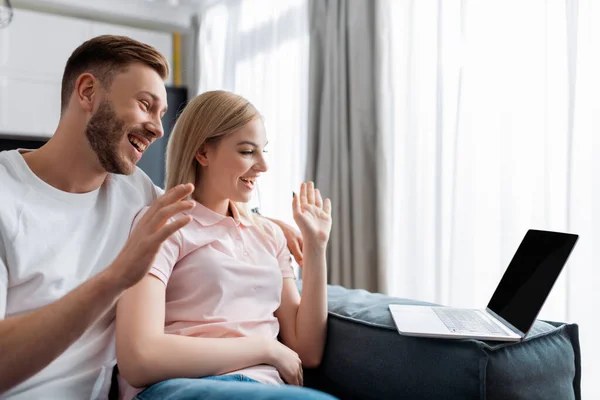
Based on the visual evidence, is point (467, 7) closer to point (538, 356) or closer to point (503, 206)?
point (503, 206)

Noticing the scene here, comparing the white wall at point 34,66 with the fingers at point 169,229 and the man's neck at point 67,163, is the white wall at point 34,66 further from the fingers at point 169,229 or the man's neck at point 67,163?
the fingers at point 169,229

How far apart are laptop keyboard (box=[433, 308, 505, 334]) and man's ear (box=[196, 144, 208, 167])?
67cm

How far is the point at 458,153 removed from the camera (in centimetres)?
228

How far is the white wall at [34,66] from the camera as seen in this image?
381 centimetres

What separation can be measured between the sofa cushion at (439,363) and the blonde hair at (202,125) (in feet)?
1.74

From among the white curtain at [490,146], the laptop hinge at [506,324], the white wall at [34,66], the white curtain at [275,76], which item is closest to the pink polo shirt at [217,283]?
the laptop hinge at [506,324]

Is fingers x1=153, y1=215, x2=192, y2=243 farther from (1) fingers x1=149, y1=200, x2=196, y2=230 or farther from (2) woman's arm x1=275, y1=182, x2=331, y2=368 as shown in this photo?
(2) woman's arm x1=275, y1=182, x2=331, y2=368

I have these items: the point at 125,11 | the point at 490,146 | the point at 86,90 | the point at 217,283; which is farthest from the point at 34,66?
the point at 217,283

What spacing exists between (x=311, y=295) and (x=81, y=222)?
1.85 feet

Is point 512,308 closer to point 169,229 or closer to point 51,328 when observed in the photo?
point 169,229

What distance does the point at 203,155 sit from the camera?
1.45 metres

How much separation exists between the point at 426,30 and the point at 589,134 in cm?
89

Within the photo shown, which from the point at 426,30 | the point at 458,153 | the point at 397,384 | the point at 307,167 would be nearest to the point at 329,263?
the point at 307,167

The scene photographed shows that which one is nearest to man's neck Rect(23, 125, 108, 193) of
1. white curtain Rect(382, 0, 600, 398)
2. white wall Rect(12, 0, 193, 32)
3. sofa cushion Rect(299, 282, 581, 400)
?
sofa cushion Rect(299, 282, 581, 400)
